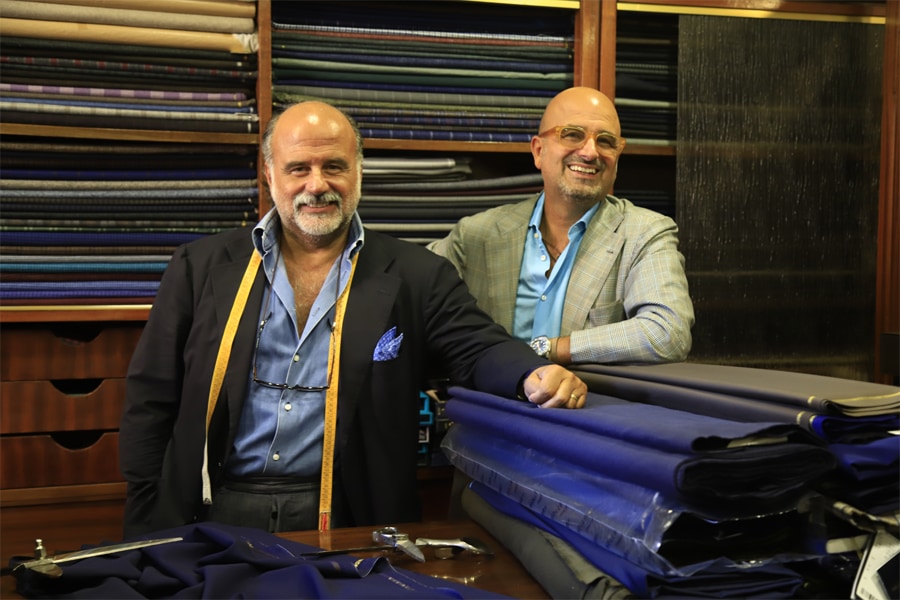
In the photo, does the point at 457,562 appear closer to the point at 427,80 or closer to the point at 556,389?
the point at 556,389

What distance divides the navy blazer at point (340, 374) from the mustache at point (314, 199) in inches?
6.1

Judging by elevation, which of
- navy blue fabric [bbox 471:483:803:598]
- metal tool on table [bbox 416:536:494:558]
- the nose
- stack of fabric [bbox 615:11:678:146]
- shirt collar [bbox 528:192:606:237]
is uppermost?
stack of fabric [bbox 615:11:678:146]

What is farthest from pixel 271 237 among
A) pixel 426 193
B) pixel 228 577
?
pixel 228 577

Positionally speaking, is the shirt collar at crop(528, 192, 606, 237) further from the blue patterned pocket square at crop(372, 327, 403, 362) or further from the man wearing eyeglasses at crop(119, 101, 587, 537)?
the blue patterned pocket square at crop(372, 327, 403, 362)

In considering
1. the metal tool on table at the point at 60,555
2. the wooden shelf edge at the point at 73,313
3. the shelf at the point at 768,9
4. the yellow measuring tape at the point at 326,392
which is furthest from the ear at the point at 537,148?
the metal tool on table at the point at 60,555

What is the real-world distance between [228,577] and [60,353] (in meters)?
1.56

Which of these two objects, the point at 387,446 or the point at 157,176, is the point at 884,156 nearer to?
the point at 387,446

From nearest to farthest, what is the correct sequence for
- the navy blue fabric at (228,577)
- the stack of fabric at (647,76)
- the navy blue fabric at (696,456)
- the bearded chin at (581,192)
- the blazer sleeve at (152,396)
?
the navy blue fabric at (696,456), the navy blue fabric at (228,577), the blazer sleeve at (152,396), the bearded chin at (581,192), the stack of fabric at (647,76)

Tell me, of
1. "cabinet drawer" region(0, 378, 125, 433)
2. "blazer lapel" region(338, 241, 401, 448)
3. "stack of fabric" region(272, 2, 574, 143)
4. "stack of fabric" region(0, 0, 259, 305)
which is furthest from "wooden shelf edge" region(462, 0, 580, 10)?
"cabinet drawer" region(0, 378, 125, 433)

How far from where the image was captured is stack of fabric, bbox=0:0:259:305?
2291mm

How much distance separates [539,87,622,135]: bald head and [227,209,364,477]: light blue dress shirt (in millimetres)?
703

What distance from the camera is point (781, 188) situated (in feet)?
8.39

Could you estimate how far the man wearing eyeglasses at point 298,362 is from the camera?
6.28 ft

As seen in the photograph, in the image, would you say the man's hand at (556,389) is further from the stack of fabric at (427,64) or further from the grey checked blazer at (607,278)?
the stack of fabric at (427,64)
